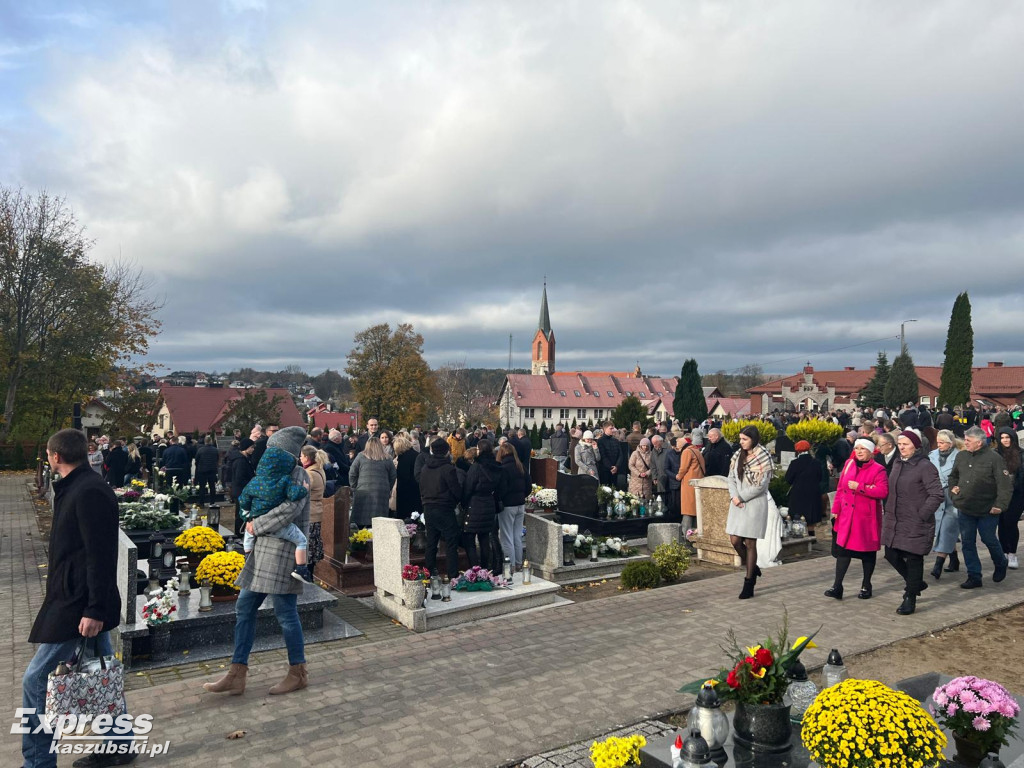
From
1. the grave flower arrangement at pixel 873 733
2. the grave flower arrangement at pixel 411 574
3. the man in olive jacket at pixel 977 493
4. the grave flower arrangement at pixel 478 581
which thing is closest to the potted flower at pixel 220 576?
the grave flower arrangement at pixel 411 574

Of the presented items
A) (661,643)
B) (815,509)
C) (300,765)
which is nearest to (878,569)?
(815,509)

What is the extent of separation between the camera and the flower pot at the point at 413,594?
692 centimetres

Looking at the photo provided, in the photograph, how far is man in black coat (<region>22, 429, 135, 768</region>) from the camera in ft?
12.5

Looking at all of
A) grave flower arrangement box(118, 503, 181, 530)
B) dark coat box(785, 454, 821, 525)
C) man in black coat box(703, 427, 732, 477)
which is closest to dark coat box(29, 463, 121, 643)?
grave flower arrangement box(118, 503, 181, 530)

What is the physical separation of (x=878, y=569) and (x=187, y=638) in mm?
8663

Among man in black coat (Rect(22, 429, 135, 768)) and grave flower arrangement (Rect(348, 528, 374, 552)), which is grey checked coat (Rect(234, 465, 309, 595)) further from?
grave flower arrangement (Rect(348, 528, 374, 552))

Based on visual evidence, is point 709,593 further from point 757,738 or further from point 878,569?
point 757,738

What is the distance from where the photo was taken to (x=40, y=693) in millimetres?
3832

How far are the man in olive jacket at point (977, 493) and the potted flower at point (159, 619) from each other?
873cm

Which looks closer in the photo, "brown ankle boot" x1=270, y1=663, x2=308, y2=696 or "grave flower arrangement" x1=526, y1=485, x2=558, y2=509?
"brown ankle boot" x1=270, y1=663, x2=308, y2=696

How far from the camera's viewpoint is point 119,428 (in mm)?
33156

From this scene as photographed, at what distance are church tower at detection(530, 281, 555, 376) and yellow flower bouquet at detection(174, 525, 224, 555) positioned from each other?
11225cm

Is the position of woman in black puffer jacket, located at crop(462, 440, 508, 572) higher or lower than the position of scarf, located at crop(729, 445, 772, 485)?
lower

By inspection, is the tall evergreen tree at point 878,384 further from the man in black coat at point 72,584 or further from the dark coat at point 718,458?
the man in black coat at point 72,584
